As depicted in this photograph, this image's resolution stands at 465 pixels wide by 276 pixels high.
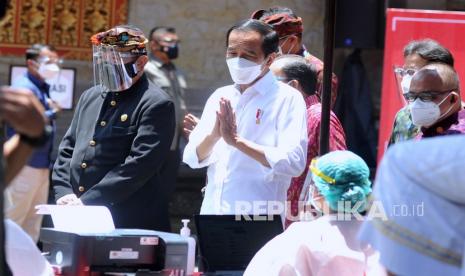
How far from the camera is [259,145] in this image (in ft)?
16.0

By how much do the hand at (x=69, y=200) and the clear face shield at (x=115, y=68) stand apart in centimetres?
51

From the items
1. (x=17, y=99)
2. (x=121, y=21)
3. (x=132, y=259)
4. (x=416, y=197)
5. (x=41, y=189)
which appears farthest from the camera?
(x=121, y=21)

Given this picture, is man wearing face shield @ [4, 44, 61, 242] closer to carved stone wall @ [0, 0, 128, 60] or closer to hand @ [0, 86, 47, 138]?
carved stone wall @ [0, 0, 128, 60]

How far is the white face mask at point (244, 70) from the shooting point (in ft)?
16.5

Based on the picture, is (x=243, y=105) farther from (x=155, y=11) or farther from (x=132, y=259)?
(x=155, y=11)

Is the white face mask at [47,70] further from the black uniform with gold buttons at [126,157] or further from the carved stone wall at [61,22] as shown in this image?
the black uniform with gold buttons at [126,157]

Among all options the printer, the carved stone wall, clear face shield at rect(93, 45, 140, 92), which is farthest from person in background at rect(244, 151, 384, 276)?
the carved stone wall

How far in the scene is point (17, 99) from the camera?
2582 mm

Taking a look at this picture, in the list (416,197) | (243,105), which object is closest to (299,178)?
(243,105)

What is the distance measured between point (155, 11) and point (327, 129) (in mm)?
6245

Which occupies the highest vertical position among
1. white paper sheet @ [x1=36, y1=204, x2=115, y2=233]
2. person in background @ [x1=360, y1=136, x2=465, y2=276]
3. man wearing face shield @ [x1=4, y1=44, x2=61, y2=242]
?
person in background @ [x1=360, y1=136, x2=465, y2=276]

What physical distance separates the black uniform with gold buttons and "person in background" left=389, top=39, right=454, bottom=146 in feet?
3.67

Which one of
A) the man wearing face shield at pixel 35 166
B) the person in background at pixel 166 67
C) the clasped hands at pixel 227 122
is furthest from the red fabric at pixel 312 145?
the person in background at pixel 166 67

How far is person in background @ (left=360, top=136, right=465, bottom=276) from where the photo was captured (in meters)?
2.24
